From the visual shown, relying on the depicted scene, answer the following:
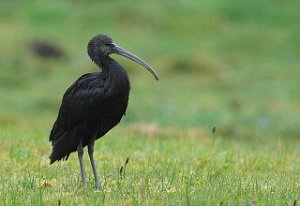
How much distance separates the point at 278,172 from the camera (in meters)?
9.62

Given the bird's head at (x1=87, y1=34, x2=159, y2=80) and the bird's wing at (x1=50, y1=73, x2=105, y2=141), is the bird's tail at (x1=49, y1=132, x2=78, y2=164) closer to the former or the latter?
the bird's wing at (x1=50, y1=73, x2=105, y2=141)

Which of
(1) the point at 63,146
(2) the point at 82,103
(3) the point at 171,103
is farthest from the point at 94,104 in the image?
(3) the point at 171,103

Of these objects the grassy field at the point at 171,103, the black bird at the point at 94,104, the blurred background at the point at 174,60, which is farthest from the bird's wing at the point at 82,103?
the blurred background at the point at 174,60

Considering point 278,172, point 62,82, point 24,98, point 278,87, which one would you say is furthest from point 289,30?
point 278,172

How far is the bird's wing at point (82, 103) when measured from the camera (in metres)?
7.77

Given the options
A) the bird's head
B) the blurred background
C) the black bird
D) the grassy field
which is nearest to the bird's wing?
the black bird

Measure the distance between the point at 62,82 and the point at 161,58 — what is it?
481 centimetres

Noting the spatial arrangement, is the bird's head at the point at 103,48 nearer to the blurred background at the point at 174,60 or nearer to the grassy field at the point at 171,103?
the grassy field at the point at 171,103

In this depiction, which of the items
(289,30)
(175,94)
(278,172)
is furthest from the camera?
(289,30)

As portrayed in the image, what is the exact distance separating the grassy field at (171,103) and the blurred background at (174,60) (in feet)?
0.18

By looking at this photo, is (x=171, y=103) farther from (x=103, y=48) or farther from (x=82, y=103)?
(x=82, y=103)

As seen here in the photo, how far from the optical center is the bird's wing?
25.5ft

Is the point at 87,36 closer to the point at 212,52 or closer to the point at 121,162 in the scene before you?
the point at 212,52

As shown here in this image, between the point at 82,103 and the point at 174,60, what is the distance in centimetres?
1967
